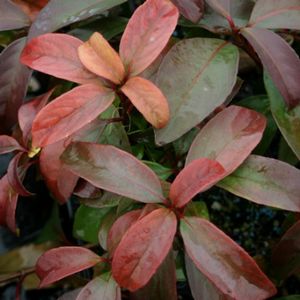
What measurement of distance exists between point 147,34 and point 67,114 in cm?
12

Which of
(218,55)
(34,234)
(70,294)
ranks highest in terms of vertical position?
(218,55)

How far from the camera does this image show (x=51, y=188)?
704 millimetres

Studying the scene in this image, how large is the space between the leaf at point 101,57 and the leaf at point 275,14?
0.17m

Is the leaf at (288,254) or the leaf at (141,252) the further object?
the leaf at (288,254)

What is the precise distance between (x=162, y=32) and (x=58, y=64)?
125mm

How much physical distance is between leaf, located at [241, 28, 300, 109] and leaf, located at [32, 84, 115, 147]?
181mm

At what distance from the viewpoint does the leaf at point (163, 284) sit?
0.64m

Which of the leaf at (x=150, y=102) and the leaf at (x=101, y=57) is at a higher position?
the leaf at (x=101, y=57)

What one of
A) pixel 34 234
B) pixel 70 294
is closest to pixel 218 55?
pixel 70 294

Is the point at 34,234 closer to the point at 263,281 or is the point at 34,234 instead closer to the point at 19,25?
the point at 19,25

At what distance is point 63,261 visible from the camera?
0.65 meters

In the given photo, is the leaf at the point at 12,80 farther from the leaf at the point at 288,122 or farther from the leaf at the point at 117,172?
the leaf at the point at 288,122

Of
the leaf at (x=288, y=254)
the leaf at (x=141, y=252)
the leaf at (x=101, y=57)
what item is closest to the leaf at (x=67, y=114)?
the leaf at (x=101, y=57)

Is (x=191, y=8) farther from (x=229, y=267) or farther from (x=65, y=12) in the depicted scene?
(x=229, y=267)
